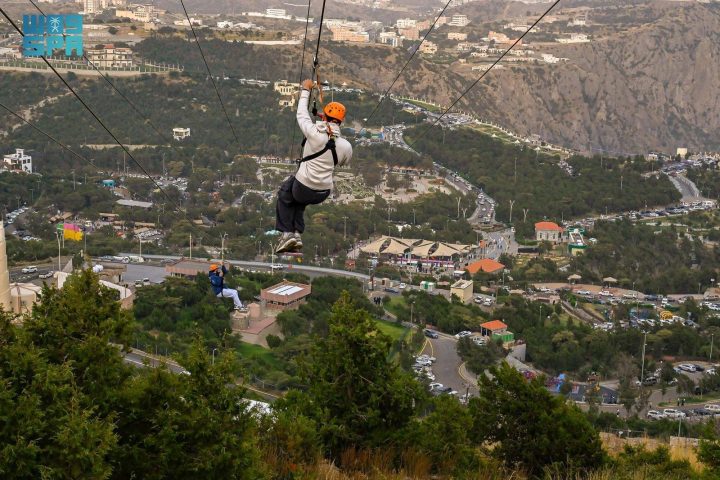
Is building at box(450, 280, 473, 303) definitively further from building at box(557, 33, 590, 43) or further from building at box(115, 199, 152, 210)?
building at box(557, 33, 590, 43)

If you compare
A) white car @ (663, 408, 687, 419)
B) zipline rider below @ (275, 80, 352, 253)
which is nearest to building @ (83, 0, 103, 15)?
white car @ (663, 408, 687, 419)

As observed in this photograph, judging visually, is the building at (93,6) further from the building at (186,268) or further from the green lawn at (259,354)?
the green lawn at (259,354)

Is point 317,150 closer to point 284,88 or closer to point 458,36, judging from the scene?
point 284,88

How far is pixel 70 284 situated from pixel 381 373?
11.4 feet

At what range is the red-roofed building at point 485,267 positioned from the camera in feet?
148

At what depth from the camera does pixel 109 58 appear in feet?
261

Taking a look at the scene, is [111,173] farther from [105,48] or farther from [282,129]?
[105,48]

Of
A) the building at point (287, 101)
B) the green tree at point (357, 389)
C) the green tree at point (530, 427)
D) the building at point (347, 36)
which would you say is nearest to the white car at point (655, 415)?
the green tree at point (530, 427)

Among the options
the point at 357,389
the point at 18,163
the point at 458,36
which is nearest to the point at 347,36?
the point at 458,36

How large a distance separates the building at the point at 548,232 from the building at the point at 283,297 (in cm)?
2098

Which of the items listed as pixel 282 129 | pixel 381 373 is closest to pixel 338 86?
pixel 282 129

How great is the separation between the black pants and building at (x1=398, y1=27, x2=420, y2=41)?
400 ft

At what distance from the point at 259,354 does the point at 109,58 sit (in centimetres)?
5412

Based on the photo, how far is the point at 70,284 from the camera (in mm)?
A: 10211
